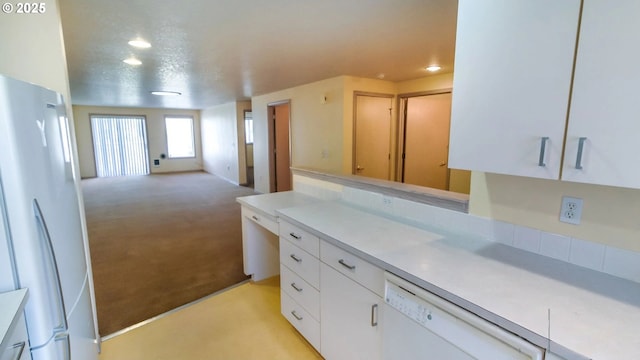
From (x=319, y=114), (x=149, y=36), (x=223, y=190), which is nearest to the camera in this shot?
(x=149, y=36)

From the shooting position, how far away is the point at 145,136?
10.1 metres

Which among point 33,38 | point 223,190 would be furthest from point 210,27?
point 223,190

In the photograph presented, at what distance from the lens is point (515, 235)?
1506 millimetres

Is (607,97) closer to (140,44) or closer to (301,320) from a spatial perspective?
(301,320)

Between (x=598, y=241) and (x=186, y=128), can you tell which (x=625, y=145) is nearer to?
(x=598, y=241)

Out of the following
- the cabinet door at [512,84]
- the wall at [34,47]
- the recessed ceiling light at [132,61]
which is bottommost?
the cabinet door at [512,84]

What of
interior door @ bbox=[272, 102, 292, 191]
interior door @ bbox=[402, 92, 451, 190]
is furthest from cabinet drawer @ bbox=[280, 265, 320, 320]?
interior door @ bbox=[272, 102, 292, 191]

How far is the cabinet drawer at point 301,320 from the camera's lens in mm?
1938

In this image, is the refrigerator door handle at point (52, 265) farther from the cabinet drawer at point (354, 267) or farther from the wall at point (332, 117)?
the wall at point (332, 117)

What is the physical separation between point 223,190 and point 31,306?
21.7 feet

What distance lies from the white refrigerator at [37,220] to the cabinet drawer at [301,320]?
120cm

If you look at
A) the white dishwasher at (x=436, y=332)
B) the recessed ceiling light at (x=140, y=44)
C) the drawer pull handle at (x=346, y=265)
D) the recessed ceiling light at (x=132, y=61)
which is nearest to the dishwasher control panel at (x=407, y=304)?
the white dishwasher at (x=436, y=332)

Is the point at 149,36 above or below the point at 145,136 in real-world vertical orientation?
above

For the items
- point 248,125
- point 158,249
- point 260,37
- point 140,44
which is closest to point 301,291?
point 260,37
